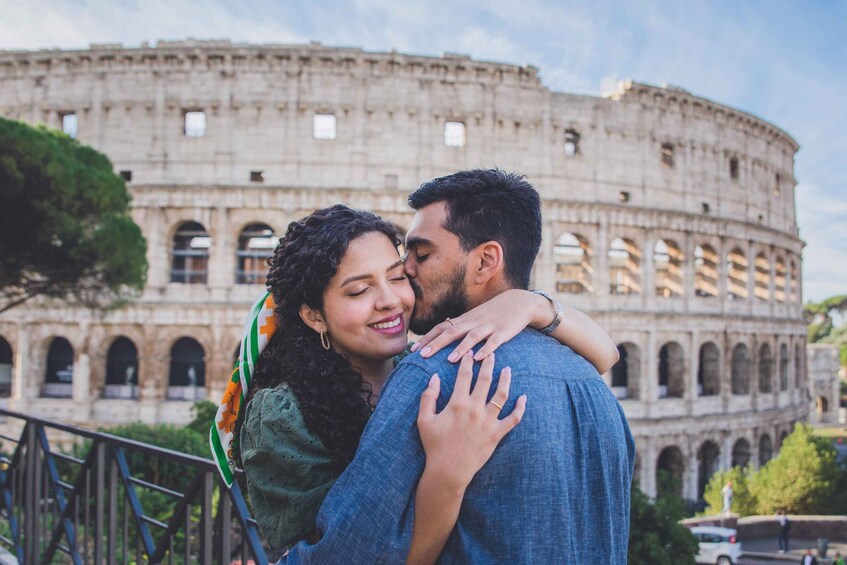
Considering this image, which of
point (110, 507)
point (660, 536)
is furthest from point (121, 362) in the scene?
point (110, 507)

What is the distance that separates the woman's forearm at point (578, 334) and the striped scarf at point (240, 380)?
847mm

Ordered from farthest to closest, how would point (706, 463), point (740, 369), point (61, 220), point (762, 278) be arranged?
1. point (762, 278)
2. point (740, 369)
3. point (706, 463)
4. point (61, 220)

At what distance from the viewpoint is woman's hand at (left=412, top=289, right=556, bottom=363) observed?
147 centimetres

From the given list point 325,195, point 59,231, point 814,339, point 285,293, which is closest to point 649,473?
point 325,195

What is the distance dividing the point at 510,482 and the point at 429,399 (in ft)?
0.90

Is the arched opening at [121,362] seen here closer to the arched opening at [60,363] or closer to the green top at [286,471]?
the arched opening at [60,363]

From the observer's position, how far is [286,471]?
1566mm

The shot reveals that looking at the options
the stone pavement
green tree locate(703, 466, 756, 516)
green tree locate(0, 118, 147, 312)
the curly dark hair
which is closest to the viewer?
the curly dark hair

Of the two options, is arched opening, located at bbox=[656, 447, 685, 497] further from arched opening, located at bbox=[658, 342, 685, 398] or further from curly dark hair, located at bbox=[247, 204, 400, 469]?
curly dark hair, located at bbox=[247, 204, 400, 469]

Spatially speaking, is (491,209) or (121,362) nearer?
(491,209)

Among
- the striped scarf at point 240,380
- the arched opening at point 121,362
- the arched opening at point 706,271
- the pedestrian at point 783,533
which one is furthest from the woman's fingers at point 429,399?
the arched opening at point 706,271

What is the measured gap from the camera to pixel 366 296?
1.88m

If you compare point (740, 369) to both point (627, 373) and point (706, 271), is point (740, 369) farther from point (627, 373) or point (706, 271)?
point (627, 373)

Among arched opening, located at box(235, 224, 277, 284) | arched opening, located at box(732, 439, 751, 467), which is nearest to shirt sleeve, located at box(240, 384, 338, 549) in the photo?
arched opening, located at box(235, 224, 277, 284)
